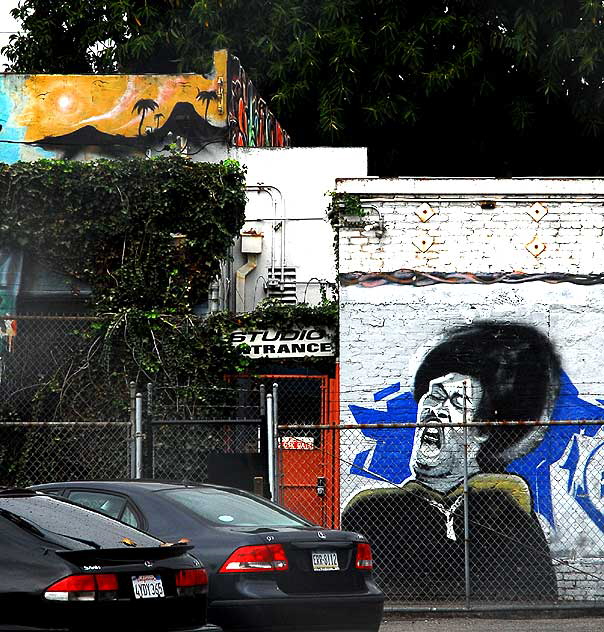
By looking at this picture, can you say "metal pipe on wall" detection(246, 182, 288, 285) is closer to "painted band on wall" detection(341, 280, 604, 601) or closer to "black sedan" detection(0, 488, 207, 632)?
"painted band on wall" detection(341, 280, 604, 601)

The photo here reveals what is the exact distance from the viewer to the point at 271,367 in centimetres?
1520

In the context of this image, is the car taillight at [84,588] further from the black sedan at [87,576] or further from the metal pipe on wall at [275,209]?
the metal pipe on wall at [275,209]

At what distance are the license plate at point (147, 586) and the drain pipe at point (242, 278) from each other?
13.2m

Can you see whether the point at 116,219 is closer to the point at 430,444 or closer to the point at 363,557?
the point at 430,444

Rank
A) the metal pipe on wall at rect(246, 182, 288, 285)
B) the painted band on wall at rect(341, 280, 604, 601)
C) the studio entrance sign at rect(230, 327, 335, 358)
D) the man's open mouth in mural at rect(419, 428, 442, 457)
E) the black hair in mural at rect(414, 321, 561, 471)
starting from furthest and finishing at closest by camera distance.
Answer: the metal pipe on wall at rect(246, 182, 288, 285) < the studio entrance sign at rect(230, 327, 335, 358) < the black hair in mural at rect(414, 321, 561, 471) < the man's open mouth in mural at rect(419, 428, 442, 457) < the painted band on wall at rect(341, 280, 604, 601)

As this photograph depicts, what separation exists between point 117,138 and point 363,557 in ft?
38.6

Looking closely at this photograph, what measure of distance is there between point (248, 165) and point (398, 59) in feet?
25.1

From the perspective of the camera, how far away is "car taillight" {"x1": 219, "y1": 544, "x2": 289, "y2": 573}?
8320 millimetres

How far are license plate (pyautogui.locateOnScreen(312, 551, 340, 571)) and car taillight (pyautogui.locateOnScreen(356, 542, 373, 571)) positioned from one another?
0.26m

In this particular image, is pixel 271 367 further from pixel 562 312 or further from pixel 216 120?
pixel 216 120

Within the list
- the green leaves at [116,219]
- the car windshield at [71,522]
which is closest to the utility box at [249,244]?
the green leaves at [116,219]

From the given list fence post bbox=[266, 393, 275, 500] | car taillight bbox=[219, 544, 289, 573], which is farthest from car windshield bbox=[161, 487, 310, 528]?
fence post bbox=[266, 393, 275, 500]

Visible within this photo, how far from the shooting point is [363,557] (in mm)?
9070

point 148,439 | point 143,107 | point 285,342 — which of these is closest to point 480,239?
point 285,342
